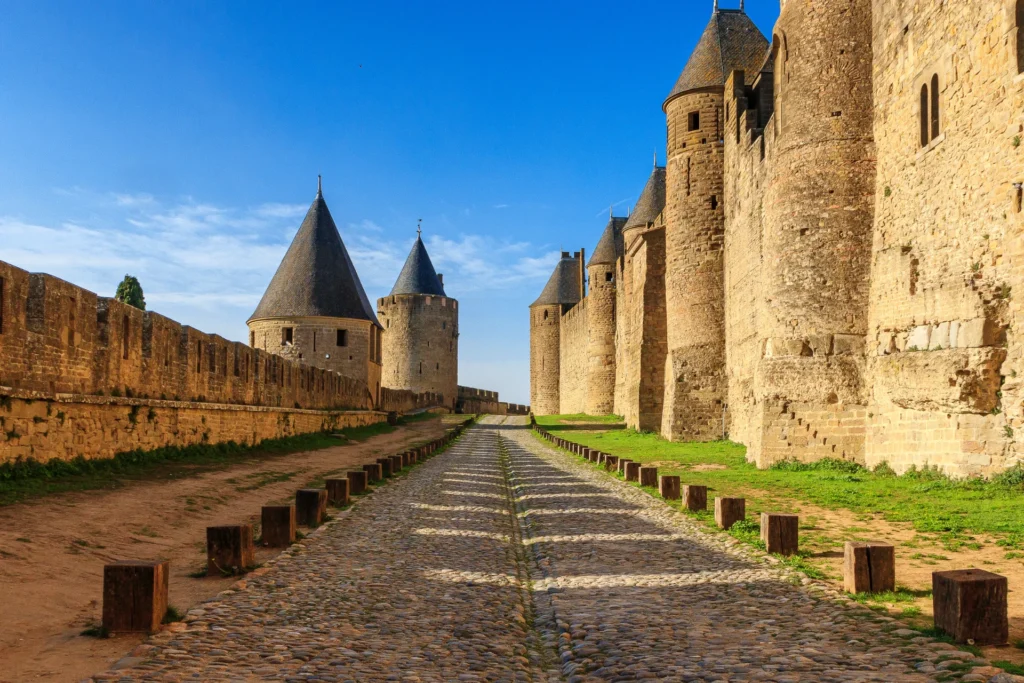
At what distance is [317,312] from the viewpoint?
36375mm

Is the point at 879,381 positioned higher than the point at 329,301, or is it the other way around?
the point at 329,301

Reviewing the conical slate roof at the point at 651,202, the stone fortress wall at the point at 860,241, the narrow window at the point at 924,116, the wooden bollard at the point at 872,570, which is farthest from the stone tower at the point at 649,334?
the wooden bollard at the point at 872,570

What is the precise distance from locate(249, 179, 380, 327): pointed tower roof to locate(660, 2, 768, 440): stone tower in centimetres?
1762

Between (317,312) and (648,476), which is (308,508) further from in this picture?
(317,312)

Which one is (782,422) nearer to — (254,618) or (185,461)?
(185,461)

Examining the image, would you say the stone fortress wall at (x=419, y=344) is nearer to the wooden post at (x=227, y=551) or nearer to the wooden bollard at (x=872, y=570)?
the wooden post at (x=227, y=551)

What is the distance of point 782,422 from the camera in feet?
51.5

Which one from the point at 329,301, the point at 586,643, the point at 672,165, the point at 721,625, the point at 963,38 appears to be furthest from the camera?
the point at 329,301

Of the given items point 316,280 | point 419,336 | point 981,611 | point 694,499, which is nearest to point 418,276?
point 419,336

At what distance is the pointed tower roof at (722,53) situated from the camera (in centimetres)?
2352

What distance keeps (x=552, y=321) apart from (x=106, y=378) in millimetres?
47484

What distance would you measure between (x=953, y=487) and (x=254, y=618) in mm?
9312

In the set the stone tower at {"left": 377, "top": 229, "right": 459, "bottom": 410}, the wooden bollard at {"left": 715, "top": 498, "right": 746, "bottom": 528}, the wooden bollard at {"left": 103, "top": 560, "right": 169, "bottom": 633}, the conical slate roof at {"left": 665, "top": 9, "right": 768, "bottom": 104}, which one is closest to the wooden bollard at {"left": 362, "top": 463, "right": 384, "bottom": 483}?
the wooden bollard at {"left": 715, "top": 498, "right": 746, "bottom": 528}

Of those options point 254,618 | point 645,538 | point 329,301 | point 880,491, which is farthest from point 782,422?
point 329,301
